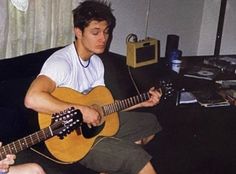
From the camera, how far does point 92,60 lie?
7.75ft

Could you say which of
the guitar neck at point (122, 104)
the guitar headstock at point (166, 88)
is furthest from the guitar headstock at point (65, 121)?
the guitar headstock at point (166, 88)

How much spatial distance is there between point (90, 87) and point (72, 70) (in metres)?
0.19

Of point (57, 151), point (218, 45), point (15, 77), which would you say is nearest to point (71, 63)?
point (15, 77)

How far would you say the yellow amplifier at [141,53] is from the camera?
2.89 m

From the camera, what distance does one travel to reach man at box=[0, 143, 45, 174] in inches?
70.2

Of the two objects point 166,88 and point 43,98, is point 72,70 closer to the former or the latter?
point 43,98

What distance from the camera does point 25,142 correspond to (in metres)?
1.88

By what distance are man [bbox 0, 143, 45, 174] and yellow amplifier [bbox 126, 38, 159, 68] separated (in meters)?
1.28

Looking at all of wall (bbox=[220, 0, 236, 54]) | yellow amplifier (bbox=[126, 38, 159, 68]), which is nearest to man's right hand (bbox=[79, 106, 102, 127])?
yellow amplifier (bbox=[126, 38, 159, 68])

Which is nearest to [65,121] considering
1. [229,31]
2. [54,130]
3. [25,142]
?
[54,130]

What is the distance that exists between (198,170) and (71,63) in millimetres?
1174

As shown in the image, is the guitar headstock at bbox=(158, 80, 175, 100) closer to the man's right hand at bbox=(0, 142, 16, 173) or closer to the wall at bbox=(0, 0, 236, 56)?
the wall at bbox=(0, 0, 236, 56)

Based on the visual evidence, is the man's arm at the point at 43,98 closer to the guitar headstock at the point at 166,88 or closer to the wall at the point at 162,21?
the guitar headstock at the point at 166,88

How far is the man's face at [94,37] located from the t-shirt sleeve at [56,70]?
195mm
